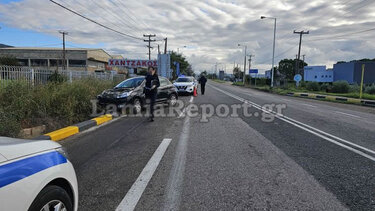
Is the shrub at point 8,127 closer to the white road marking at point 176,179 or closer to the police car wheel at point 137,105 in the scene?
the white road marking at point 176,179

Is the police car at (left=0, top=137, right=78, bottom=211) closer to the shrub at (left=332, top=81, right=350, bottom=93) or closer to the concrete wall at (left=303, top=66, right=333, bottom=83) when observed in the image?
the shrub at (left=332, top=81, right=350, bottom=93)

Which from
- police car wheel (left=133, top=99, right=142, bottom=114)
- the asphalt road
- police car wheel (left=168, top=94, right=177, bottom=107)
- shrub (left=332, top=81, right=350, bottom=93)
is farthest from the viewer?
shrub (left=332, top=81, right=350, bottom=93)

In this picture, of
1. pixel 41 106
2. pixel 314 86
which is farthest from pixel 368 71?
pixel 41 106

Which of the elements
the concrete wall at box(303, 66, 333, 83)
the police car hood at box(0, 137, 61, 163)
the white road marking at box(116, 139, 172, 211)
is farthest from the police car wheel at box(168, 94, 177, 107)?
the concrete wall at box(303, 66, 333, 83)

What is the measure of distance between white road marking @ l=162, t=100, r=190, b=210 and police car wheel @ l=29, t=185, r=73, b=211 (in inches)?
45.3

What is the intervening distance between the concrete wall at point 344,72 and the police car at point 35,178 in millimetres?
67163

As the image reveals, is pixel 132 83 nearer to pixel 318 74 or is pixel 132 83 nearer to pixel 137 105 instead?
pixel 137 105

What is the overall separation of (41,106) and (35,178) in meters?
6.58

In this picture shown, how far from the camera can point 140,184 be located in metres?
3.79

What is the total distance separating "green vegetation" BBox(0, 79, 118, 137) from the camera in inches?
254

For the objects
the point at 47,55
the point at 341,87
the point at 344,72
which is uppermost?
the point at 47,55

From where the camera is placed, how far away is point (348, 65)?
203ft

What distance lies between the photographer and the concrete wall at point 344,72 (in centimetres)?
6048

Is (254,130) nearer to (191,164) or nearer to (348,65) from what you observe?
(191,164)
